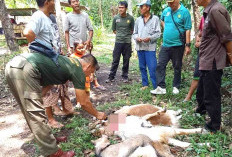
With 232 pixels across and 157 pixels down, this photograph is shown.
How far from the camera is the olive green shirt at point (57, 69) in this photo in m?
2.60

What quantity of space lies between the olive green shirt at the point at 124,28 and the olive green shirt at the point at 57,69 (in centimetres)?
356

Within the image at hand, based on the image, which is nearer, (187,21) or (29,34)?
(29,34)

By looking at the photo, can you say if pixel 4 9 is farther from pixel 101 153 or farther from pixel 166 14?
pixel 101 153

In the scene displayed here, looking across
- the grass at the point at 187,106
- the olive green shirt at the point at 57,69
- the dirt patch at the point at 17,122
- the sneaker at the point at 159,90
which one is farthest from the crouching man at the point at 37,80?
the sneaker at the point at 159,90

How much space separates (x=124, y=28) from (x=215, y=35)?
3590 mm

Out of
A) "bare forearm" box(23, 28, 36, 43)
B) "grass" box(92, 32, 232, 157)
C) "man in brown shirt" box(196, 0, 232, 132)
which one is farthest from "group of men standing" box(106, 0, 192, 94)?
"bare forearm" box(23, 28, 36, 43)

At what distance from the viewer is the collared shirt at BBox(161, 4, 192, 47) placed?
15.0 ft

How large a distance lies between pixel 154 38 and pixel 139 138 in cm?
299

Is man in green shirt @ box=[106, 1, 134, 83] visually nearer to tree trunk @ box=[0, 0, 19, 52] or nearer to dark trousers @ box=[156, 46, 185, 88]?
dark trousers @ box=[156, 46, 185, 88]

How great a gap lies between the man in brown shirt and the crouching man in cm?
172

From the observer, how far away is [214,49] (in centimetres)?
289

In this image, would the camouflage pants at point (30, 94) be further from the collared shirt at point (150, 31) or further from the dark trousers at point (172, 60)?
the collared shirt at point (150, 31)

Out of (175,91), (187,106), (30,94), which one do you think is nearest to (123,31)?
(175,91)

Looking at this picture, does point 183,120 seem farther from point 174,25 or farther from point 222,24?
point 174,25
